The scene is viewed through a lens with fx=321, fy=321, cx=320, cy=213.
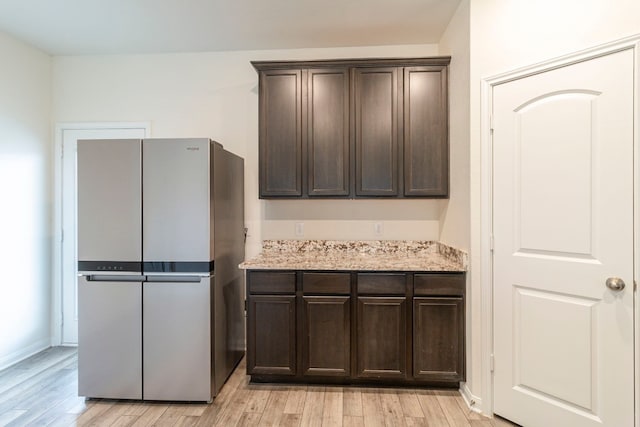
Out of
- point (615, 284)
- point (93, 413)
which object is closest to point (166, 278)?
point (93, 413)

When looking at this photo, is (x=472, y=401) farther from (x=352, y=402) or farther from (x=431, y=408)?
(x=352, y=402)

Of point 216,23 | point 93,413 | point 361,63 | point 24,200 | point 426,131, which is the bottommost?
point 93,413

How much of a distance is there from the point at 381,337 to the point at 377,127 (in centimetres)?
162

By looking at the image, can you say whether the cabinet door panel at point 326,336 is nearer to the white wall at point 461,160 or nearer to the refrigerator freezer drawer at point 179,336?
the refrigerator freezer drawer at point 179,336

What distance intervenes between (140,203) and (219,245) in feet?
1.97

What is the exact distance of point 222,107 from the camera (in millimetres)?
3068

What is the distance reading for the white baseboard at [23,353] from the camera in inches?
108

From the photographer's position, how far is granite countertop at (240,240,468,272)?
2320 mm

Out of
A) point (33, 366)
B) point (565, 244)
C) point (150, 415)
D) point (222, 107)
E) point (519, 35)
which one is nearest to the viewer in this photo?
point (565, 244)

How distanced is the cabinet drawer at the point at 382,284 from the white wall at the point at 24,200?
9.90ft

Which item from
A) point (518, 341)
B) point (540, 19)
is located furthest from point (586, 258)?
point (540, 19)

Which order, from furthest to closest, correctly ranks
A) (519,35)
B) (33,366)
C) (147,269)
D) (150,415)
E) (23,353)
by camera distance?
1. (23,353)
2. (33,366)
3. (147,269)
4. (150,415)
5. (519,35)

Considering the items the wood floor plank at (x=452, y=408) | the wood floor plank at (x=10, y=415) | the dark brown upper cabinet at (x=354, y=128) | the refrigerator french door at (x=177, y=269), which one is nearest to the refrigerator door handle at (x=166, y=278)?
the refrigerator french door at (x=177, y=269)

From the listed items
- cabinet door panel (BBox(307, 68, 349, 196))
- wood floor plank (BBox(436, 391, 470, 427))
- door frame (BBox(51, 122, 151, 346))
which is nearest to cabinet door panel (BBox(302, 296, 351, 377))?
wood floor plank (BBox(436, 391, 470, 427))
